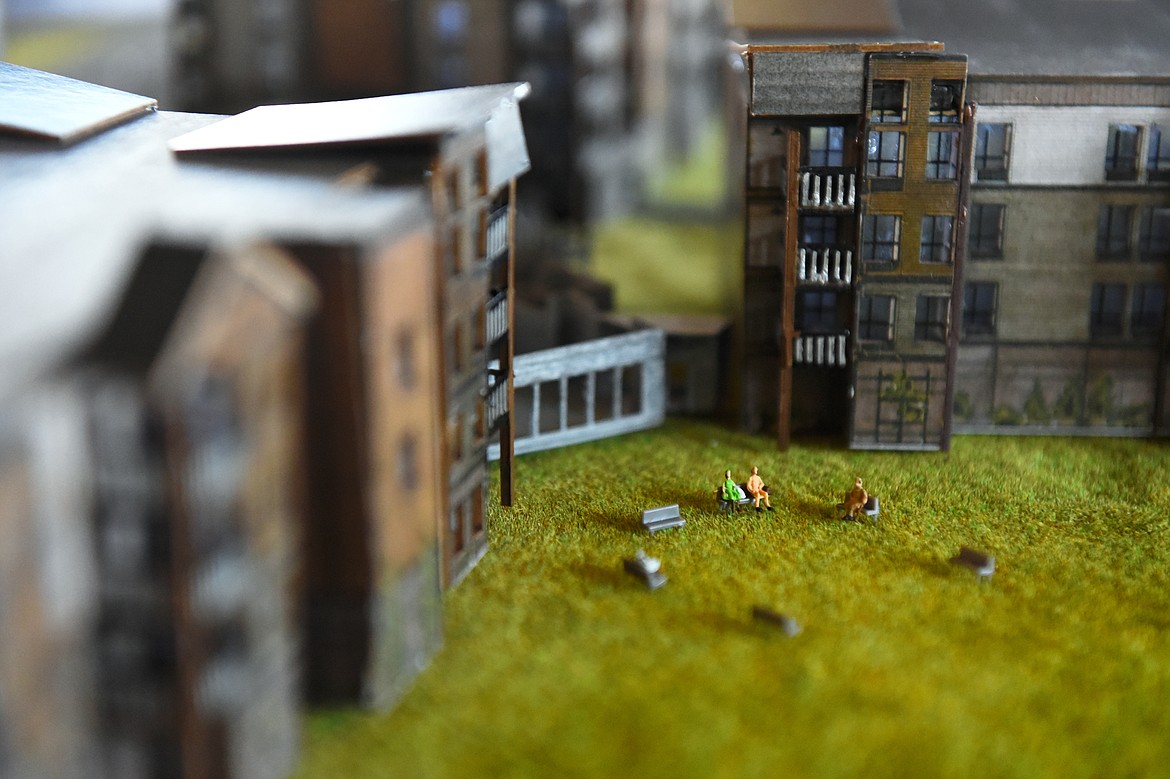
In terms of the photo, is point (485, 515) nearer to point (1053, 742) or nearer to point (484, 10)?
point (1053, 742)

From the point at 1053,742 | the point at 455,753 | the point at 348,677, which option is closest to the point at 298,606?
the point at 348,677

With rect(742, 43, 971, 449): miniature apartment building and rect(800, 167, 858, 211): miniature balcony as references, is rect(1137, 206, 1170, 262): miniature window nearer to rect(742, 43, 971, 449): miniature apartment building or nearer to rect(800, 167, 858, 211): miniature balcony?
rect(742, 43, 971, 449): miniature apartment building

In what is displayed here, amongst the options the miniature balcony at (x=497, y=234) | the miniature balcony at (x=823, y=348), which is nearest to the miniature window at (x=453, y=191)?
the miniature balcony at (x=497, y=234)

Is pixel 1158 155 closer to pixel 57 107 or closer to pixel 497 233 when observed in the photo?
pixel 497 233

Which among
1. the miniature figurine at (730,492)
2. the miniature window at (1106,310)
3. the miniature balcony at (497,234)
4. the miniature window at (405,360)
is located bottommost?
the miniature figurine at (730,492)

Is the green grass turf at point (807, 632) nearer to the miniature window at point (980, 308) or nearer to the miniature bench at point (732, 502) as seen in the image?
the miniature bench at point (732, 502)

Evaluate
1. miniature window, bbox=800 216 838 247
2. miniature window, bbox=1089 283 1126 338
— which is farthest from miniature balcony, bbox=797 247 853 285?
miniature window, bbox=1089 283 1126 338

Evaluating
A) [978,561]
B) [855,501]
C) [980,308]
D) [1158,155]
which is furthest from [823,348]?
[1158,155]
